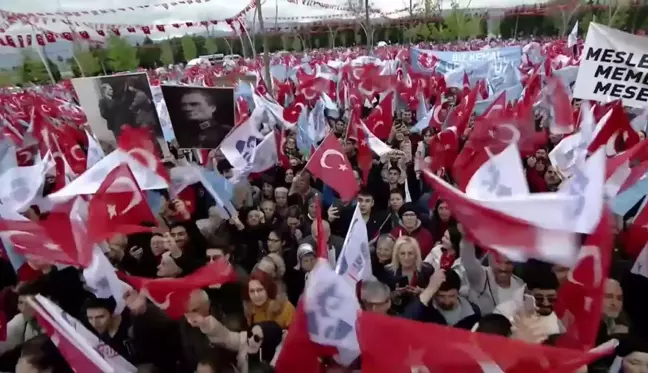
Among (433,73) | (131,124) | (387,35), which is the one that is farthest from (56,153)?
(387,35)

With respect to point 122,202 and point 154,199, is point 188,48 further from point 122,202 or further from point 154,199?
point 122,202

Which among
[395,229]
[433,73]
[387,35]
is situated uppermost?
[395,229]

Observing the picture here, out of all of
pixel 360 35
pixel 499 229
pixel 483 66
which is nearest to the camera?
pixel 499 229

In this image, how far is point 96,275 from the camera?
4.20 m

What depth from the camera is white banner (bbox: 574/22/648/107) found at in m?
6.73

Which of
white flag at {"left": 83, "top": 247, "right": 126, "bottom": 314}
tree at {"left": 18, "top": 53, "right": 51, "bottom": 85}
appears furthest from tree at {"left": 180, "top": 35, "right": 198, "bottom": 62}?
white flag at {"left": 83, "top": 247, "right": 126, "bottom": 314}

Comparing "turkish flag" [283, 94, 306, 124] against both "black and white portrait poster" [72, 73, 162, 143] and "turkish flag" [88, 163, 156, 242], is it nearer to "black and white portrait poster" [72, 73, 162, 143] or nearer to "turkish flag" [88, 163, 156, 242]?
"black and white portrait poster" [72, 73, 162, 143]

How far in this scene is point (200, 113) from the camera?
7.71m

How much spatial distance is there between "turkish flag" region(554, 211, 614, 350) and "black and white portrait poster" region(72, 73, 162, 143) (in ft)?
18.1

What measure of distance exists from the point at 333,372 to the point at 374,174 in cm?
427

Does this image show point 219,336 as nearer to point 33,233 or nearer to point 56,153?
point 33,233

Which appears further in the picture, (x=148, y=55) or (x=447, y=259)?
(x=148, y=55)

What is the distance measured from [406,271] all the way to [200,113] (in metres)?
3.80

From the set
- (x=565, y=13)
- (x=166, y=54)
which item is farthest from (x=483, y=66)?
(x=166, y=54)
